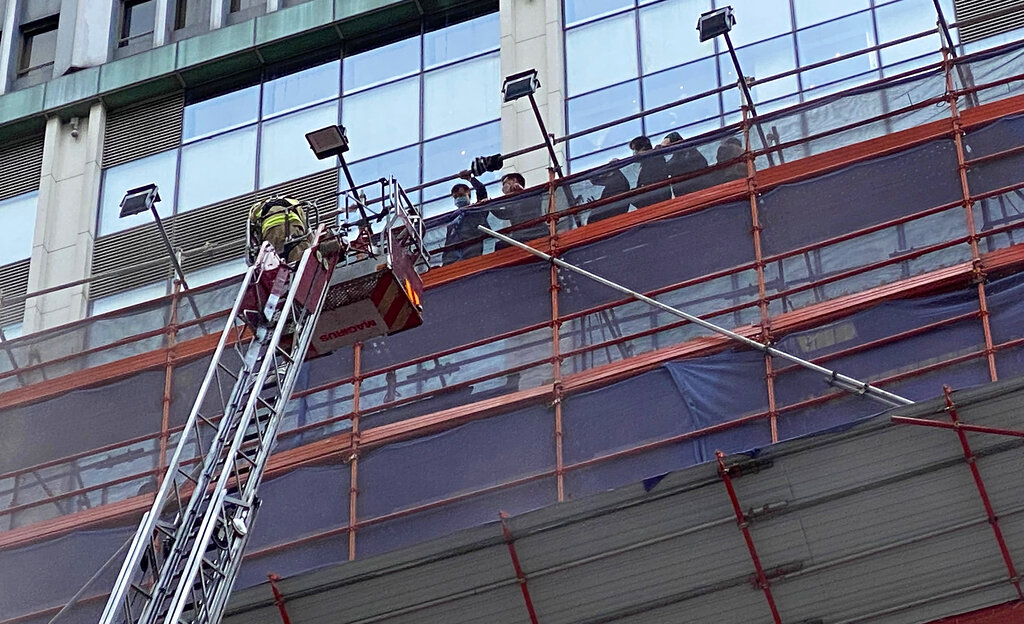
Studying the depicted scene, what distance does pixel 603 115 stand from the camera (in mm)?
27562

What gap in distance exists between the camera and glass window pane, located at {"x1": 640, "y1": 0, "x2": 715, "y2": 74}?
2769 cm

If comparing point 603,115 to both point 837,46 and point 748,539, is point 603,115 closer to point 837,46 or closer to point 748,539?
point 837,46

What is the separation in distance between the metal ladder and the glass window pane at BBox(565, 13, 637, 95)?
9.23 meters

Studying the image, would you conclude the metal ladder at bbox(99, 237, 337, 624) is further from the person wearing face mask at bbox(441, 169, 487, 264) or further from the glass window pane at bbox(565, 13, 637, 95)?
the glass window pane at bbox(565, 13, 637, 95)

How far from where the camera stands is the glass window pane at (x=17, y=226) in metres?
30.4

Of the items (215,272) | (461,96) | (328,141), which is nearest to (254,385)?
(328,141)

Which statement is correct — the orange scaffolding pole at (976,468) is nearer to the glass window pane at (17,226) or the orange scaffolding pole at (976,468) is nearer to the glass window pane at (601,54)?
the glass window pane at (601,54)

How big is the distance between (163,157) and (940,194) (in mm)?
13905

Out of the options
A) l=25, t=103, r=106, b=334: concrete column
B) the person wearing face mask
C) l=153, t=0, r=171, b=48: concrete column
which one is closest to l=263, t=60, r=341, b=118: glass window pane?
l=153, t=0, r=171, b=48: concrete column

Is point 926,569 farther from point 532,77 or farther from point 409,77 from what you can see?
point 409,77

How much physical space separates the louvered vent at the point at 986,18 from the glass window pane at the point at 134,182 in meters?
12.2

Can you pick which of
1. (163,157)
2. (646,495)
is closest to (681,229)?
(646,495)

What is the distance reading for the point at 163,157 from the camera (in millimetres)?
30500

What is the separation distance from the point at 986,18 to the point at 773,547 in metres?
10.4
